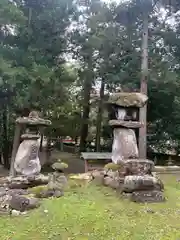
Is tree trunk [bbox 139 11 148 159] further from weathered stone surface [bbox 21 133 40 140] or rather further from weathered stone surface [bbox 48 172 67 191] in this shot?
weathered stone surface [bbox 48 172 67 191]

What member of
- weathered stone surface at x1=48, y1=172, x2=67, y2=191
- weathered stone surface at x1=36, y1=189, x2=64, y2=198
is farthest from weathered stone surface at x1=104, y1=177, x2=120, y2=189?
weathered stone surface at x1=36, y1=189, x2=64, y2=198

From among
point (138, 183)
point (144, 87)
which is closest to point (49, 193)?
point (138, 183)

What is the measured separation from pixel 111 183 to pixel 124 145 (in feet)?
3.65

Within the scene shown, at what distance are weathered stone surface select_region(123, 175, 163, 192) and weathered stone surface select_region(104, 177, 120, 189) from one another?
0.40m

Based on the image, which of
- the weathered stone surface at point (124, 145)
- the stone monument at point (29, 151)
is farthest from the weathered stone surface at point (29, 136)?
the weathered stone surface at point (124, 145)

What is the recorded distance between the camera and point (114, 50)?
41.3 ft

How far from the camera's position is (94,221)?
4.85 m

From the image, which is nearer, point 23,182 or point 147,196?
point 147,196

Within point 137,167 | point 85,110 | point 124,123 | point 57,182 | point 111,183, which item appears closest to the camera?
point 57,182

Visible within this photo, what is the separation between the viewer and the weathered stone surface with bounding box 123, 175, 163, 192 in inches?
235

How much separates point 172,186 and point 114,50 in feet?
22.4

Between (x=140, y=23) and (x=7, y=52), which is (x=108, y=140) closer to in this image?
(x=140, y=23)

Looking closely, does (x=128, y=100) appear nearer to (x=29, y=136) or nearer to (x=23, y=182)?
(x=29, y=136)

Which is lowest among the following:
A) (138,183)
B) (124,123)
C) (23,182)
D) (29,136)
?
(23,182)
